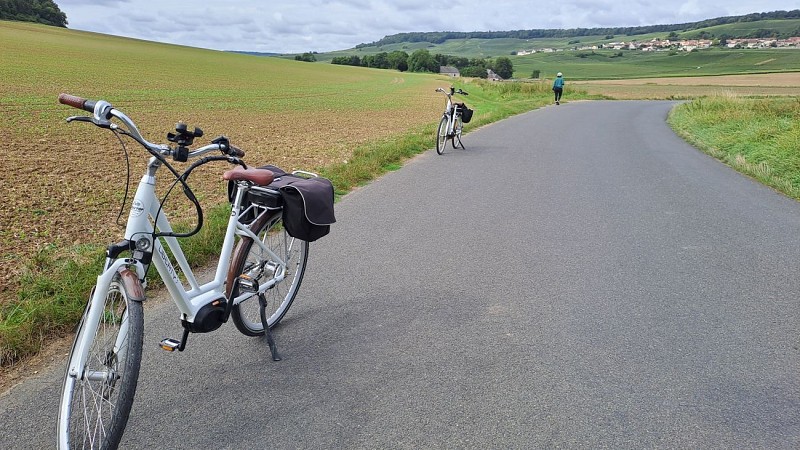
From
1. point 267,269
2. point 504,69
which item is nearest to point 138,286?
point 267,269

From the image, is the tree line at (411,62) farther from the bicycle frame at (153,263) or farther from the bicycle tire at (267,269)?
the bicycle frame at (153,263)

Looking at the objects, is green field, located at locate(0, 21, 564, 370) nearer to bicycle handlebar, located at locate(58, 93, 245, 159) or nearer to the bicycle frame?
the bicycle frame

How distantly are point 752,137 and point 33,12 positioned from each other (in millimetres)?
112920

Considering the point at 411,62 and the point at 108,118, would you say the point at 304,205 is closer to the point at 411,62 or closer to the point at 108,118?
the point at 108,118

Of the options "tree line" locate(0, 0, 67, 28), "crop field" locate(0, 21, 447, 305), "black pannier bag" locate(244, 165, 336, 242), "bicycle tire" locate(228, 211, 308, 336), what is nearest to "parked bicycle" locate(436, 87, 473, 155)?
"crop field" locate(0, 21, 447, 305)

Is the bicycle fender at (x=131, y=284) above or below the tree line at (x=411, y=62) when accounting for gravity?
above

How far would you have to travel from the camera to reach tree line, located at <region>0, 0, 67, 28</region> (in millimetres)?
87438

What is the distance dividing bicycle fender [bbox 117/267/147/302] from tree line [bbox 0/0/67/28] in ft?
346

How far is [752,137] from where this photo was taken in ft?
45.9

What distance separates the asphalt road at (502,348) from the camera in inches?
113

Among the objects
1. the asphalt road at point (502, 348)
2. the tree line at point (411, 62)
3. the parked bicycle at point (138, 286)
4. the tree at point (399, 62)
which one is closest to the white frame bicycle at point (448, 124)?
the asphalt road at point (502, 348)

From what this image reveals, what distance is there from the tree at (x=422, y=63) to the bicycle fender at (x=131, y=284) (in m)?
121

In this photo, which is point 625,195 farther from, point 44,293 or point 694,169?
point 44,293

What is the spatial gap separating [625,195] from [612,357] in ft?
18.6
